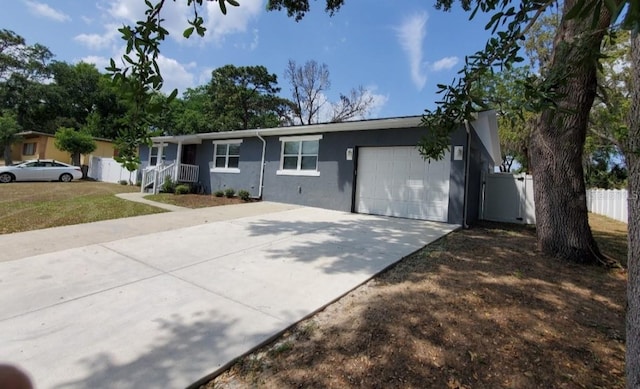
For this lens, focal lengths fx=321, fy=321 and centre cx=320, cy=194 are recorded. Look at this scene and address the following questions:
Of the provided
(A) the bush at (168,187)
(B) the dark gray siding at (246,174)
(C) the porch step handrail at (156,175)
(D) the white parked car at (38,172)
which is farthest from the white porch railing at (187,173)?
(D) the white parked car at (38,172)

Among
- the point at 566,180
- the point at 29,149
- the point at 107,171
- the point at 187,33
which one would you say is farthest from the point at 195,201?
the point at 29,149

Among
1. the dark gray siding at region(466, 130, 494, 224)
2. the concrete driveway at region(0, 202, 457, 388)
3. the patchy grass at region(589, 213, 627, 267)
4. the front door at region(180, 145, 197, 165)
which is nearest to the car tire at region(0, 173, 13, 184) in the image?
the front door at region(180, 145, 197, 165)

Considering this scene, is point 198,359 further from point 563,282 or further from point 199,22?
point 563,282

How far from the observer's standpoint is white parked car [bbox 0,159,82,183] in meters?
17.1

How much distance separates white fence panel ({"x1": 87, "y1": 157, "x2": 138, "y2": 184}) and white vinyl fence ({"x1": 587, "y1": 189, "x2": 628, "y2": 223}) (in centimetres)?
2370

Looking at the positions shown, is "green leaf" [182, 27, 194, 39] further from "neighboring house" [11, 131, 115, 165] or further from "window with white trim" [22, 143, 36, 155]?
"window with white trim" [22, 143, 36, 155]

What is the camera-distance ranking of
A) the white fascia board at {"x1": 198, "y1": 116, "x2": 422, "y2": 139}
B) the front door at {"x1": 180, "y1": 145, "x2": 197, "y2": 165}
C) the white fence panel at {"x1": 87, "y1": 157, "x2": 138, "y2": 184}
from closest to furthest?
the white fascia board at {"x1": 198, "y1": 116, "x2": 422, "y2": 139} < the front door at {"x1": 180, "y1": 145, "x2": 197, "y2": 165} < the white fence panel at {"x1": 87, "y1": 157, "x2": 138, "y2": 184}

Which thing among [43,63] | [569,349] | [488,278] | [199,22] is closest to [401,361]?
[569,349]

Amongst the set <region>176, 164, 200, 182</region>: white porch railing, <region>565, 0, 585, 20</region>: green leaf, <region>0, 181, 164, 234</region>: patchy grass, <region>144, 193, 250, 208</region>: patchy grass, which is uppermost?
<region>176, 164, 200, 182</region>: white porch railing

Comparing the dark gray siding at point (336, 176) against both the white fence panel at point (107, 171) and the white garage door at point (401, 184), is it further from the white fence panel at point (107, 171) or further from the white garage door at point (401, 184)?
the white fence panel at point (107, 171)

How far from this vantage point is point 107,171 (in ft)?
69.9

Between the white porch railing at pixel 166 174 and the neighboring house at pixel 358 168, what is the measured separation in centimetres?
5

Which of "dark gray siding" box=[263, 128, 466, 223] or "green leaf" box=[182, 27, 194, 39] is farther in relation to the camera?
"dark gray siding" box=[263, 128, 466, 223]

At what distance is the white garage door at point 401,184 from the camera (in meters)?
9.02
